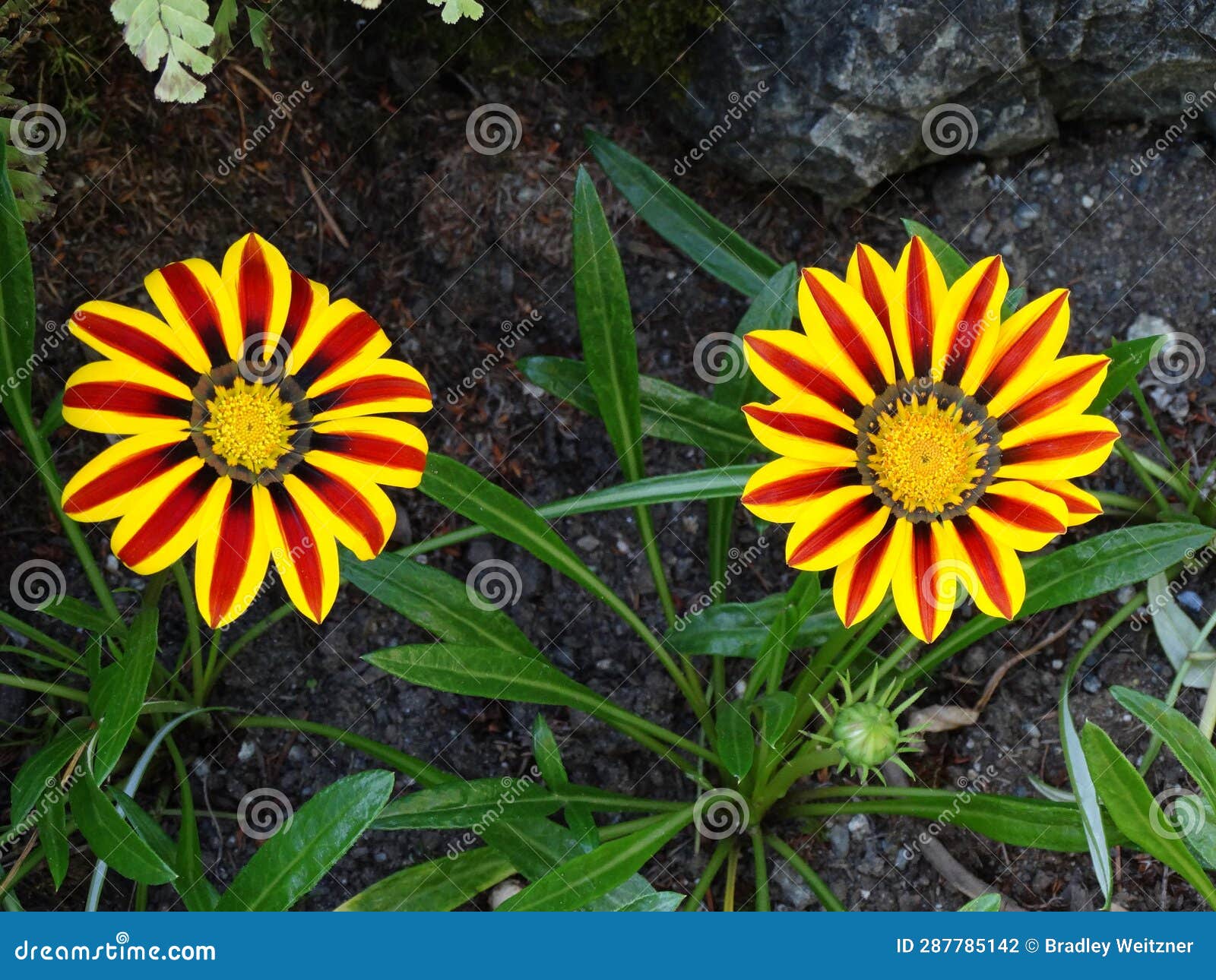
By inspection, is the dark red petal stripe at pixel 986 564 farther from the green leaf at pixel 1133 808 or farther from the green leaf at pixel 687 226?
the green leaf at pixel 687 226

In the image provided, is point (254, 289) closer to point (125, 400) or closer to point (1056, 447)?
point (125, 400)

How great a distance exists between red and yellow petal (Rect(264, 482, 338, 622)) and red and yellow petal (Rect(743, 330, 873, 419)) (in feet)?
1.97

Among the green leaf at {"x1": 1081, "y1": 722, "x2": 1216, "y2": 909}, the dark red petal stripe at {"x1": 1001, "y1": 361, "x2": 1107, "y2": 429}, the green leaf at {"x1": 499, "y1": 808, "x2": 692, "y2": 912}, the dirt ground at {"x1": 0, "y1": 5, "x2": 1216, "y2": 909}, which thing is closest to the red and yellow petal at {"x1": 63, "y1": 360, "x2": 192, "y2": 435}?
the dirt ground at {"x1": 0, "y1": 5, "x2": 1216, "y2": 909}

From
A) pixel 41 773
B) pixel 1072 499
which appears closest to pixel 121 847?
pixel 41 773

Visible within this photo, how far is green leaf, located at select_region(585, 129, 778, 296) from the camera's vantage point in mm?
2070

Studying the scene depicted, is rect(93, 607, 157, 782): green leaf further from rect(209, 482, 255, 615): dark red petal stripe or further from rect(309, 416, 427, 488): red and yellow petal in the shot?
rect(309, 416, 427, 488): red and yellow petal

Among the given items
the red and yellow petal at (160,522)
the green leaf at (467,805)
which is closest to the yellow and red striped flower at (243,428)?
the red and yellow petal at (160,522)

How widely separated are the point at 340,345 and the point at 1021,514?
94 cm

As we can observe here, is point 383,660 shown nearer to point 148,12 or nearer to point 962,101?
point 148,12

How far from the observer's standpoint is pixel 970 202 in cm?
227

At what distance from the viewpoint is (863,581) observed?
1597mm

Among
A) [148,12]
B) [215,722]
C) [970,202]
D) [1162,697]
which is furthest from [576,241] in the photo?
[1162,697]

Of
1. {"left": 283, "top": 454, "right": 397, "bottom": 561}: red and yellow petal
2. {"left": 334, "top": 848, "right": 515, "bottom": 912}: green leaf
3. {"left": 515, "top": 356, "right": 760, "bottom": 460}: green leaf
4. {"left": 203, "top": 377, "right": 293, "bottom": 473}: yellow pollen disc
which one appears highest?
{"left": 515, "top": 356, "right": 760, "bottom": 460}: green leaf

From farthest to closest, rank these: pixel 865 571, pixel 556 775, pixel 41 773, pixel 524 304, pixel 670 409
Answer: pixel 524 304 < pixel 670 409 < pixel 556 775 < pixel 41 773 < pixel 865 571
